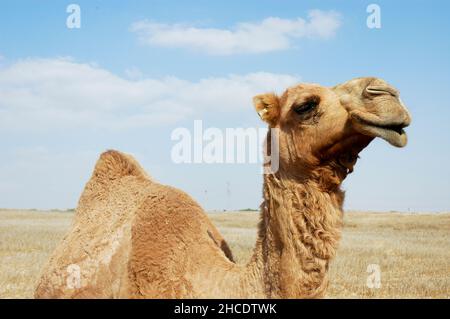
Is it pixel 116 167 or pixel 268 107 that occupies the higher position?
pixel 268 107

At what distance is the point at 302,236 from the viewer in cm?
367

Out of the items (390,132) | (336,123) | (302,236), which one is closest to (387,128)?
(390,132)

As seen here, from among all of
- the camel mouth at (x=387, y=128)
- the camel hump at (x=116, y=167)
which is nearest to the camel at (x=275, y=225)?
the camel mouth at (x=387, y=128)

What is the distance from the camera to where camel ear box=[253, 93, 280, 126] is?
405 cm

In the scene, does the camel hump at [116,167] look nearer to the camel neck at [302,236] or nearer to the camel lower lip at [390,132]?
the camel neck at [302,236]

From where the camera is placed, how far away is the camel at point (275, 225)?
3604 mm

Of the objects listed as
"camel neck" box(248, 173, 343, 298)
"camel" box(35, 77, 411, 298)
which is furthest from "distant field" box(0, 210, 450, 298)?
"camel neck" box(248, 173, 343, 298)

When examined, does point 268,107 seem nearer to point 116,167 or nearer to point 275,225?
point 275,225

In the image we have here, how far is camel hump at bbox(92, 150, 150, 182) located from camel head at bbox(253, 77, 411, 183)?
248 cm

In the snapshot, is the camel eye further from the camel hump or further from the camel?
the camel hump

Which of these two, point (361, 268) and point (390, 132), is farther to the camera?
point (361, 268)

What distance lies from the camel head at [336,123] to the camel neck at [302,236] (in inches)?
6.0

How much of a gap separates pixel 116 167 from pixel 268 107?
2.61 m

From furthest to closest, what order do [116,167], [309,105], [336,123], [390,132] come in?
[116,167], [309,105], [336,123], [390,132]
